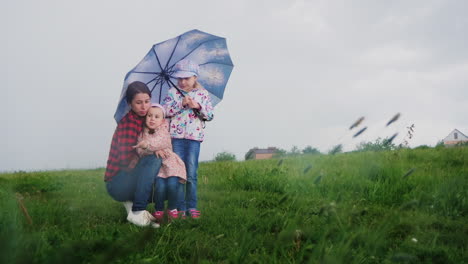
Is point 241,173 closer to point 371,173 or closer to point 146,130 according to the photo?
point 371,173

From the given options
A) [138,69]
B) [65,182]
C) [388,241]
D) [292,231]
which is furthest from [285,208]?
[65,182]

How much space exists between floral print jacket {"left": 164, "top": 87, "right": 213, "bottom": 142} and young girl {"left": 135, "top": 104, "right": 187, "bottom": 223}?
16cm

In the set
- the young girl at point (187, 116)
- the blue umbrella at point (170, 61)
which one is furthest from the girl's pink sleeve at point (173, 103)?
the blue umbrella at point (170, 61)

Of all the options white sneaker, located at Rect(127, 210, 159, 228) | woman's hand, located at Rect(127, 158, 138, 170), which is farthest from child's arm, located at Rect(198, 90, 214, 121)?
white sneaker, located at Rect(127, 210, 159, 228)

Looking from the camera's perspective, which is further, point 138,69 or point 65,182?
point 65,182

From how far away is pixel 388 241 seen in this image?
4164 millimetres

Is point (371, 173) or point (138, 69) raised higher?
point (138, 69)

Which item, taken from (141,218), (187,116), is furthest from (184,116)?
(141,218)

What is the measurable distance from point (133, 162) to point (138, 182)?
0.85 feet

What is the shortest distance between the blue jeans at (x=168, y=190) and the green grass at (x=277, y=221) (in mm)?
394

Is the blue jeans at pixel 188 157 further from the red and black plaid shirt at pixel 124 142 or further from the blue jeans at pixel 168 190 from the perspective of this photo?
the red and black plaid shirt at pixel 124 142

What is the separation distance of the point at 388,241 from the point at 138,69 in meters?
3.70

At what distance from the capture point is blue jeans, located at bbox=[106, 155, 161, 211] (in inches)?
191

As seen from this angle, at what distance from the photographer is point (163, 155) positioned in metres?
4.87
